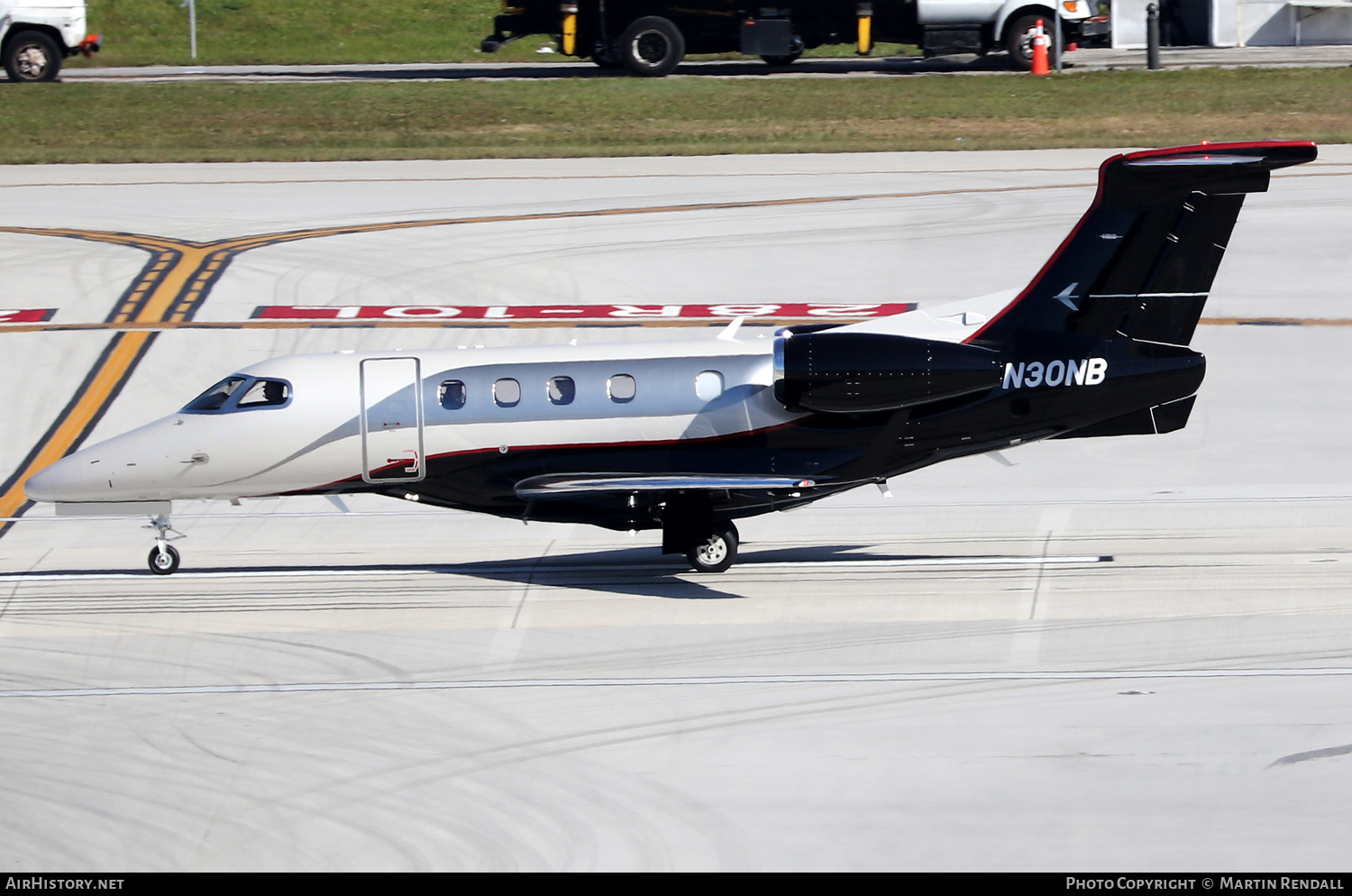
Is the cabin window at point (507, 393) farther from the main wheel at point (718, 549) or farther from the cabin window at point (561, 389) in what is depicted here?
the main wheel at point (718, 549)

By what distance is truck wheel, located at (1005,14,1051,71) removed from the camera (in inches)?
1945

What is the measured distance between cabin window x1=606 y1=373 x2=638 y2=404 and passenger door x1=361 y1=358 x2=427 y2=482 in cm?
222

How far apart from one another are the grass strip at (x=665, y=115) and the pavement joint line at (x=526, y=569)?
24514 mm

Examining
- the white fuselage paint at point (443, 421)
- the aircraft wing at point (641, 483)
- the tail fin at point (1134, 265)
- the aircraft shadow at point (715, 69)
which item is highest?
the aircraft shadow at point (715, 69)

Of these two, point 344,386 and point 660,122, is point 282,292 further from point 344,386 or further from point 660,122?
point 660,122

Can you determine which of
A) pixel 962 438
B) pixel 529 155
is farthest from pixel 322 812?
pixel 529 155

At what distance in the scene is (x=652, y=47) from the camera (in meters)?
50.1

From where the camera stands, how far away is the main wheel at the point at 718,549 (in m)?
19.1

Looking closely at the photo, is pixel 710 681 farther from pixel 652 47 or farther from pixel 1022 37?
pixel 1022 37

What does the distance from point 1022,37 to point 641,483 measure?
35.5 m

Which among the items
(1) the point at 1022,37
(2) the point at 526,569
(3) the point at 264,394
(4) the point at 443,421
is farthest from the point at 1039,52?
(3) the point at 264,394

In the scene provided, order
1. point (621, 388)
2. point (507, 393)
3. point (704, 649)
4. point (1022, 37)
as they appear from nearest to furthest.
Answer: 1. point (704, 649)
2. point (621, 388)
3. point (507, 393)
4. point (1022, 37)

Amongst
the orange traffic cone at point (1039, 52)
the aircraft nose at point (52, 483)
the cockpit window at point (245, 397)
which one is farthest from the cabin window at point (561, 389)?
the orange traffic cone at point (1039, 52)

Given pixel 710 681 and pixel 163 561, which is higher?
pixel 163 561
